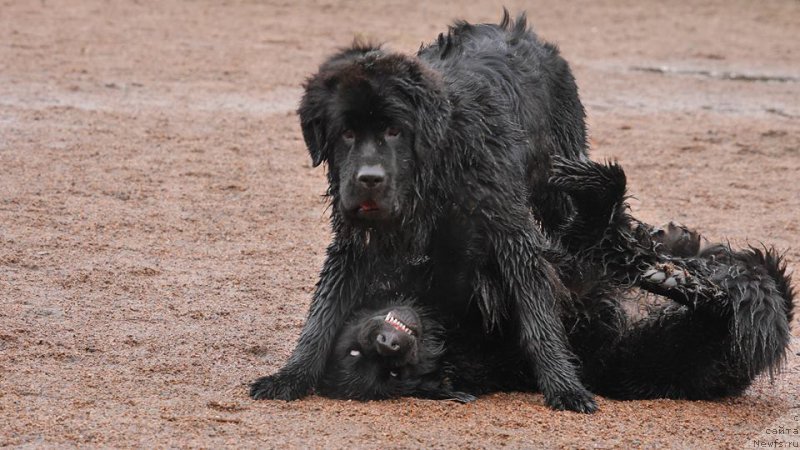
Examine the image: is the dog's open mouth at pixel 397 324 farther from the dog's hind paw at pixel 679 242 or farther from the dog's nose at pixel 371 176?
the dog's hind paw at pixel 679 242

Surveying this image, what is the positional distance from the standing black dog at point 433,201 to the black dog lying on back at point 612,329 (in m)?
0.14

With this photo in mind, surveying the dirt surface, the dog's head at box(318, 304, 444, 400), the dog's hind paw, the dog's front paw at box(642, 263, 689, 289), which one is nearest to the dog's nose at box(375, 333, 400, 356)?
the dog's head at box(318, 304, 444, 400)

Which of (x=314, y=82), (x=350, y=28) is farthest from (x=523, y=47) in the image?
(x=350, y=28)

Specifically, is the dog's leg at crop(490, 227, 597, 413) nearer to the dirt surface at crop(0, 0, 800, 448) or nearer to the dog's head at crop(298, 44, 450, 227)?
the dirt surface at crop(0, 0, 800, 448)

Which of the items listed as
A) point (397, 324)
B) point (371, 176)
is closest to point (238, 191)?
point (397, 324)

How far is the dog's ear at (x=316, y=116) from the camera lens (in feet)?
19.2

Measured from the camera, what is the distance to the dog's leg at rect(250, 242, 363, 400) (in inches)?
241

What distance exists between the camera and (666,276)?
22.0 ft

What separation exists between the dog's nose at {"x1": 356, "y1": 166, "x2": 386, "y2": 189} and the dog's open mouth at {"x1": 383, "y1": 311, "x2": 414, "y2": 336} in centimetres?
82

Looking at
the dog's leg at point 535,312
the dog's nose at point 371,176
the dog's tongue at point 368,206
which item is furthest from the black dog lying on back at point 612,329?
the dog's nose at point 371,176

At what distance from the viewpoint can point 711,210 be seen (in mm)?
9781

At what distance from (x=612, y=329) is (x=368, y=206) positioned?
169 cm

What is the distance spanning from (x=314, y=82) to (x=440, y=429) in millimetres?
1697

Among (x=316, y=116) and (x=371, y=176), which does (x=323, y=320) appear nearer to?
(x=371, y=176)
